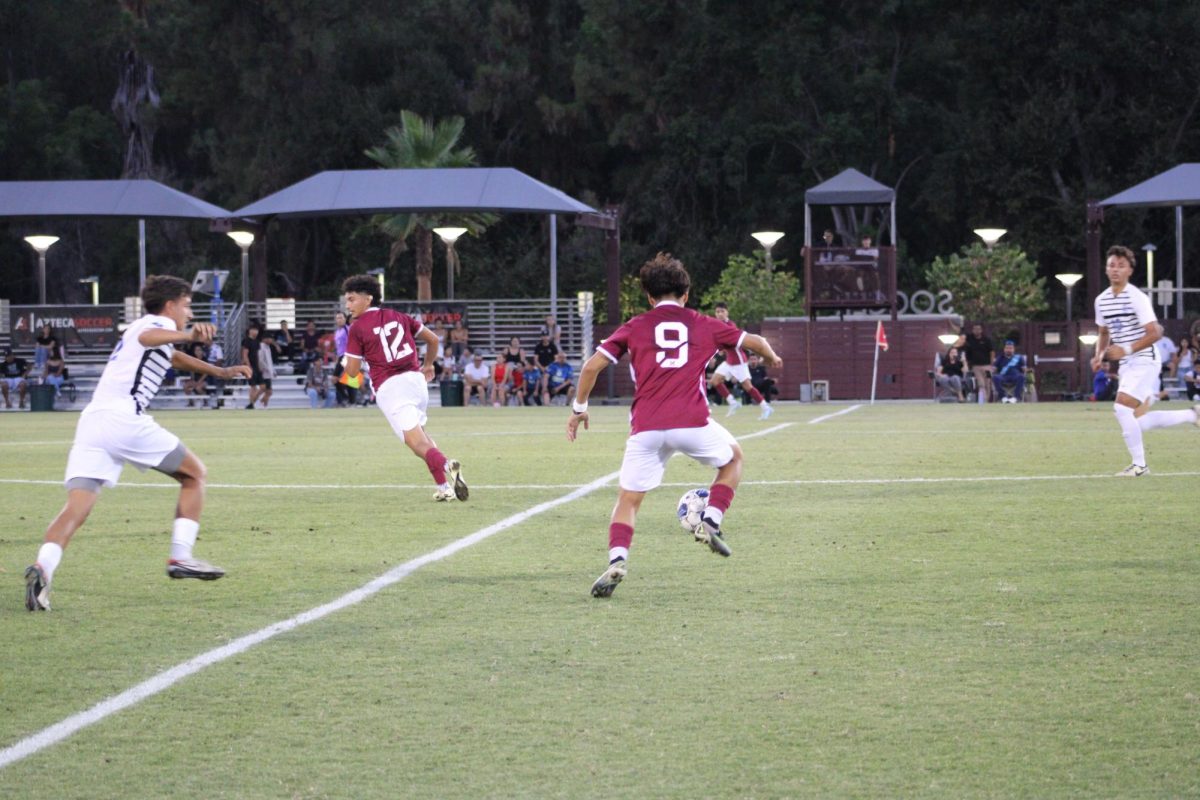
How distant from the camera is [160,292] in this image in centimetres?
905

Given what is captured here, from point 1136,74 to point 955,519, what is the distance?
5031 cm

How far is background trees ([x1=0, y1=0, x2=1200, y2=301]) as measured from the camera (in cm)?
5875

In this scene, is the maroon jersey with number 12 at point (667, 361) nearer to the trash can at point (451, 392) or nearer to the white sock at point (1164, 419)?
the white sock at point (1164, 419)

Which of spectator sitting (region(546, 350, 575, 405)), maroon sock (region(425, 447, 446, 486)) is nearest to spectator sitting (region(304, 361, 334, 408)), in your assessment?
spectator sitting (region(546, 350, 575, 405))

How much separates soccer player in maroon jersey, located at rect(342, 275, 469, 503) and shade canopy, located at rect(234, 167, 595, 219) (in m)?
28.9

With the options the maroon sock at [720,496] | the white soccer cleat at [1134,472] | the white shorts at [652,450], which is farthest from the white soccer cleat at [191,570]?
the white soccer cleat at [1134,472]

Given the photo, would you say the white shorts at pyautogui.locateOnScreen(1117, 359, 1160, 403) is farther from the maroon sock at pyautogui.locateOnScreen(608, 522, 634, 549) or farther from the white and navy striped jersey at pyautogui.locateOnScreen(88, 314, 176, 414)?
the white and navy striped jersey at pyautogui.locateOnScreen(88, 314, 176, 414)

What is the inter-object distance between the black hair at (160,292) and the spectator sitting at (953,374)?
103 feet

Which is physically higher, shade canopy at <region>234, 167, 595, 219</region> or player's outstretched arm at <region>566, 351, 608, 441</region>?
shade canopy at <region>234, 167, 595, 219</region>

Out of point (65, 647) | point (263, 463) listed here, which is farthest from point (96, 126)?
point (65, 647)

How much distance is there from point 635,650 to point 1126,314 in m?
9.74

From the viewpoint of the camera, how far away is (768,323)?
43.9 meters

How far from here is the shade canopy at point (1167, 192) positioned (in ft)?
142

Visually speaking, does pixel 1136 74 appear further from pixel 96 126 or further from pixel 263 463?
pixel 263 463
